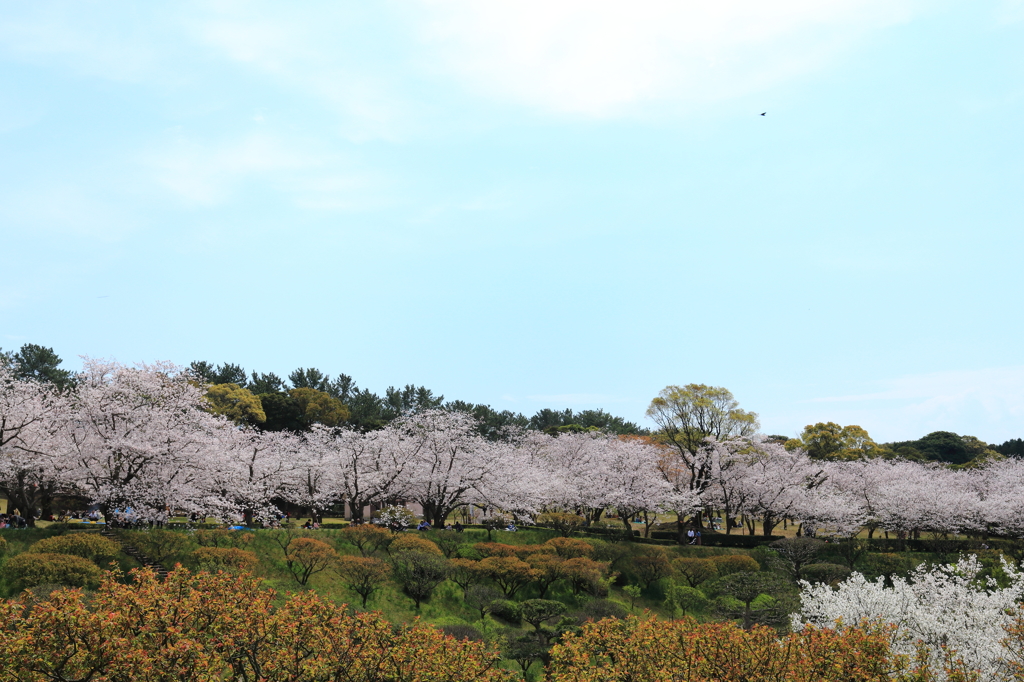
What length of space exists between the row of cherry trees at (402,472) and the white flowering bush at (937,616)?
24789 mm

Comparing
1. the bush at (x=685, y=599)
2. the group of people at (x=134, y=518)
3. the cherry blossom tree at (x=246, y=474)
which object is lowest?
the bush at (x=685, y=599)

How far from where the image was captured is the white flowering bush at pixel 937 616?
47.7ft

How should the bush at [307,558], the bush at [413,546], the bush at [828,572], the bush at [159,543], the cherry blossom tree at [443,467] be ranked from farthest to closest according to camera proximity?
the cherry blossom tree at [443,467]
the bush at [828,572]
the bush at [413,546]
the bush at [307,558]
the bush at [159,543]

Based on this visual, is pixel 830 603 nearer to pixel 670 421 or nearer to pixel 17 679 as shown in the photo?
pixel 17 679

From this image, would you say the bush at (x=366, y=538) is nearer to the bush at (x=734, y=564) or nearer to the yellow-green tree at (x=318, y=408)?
the bush at (x=734, y=564)

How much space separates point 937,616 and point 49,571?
26352 millimetres

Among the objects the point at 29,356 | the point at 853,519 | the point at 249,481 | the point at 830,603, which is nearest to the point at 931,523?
the point at 853,519

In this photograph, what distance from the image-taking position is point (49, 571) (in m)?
21.8

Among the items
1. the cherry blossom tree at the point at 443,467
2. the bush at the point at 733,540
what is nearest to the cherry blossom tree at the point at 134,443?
the cherry blossom tree at the point at 443,467

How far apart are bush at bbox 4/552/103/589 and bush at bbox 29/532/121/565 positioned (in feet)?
3.48

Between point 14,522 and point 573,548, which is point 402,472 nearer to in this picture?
point 573,548

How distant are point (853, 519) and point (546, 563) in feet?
81.9

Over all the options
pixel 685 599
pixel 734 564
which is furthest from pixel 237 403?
pixel 685 599

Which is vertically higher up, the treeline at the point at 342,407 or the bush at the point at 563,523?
the treeline at the point at 342,407
